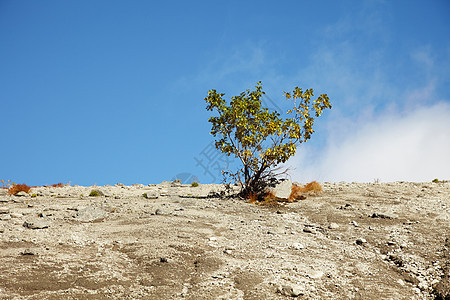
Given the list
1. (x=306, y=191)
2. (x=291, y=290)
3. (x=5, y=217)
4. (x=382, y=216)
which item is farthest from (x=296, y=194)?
(x=5, y=217)

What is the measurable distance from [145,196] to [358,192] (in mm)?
9258

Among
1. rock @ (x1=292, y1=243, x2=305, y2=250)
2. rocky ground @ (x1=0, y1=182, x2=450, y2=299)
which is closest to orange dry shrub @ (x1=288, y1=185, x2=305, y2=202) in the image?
rocky ground @ (x1=0, y1=182, x2=450, y2=299)

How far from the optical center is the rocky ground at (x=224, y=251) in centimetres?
604

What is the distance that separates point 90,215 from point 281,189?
24.7 feet

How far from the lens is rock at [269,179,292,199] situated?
47.2ft

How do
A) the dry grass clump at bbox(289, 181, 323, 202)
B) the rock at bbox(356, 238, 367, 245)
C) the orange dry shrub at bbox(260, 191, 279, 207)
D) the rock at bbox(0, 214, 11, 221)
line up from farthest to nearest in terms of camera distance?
the dry grass clump at bbox(289, 181, 323, 202) < the orange dry shrub at bbox(260, 191, 279, 207) < the rock at bbox(0, 214, 11, 221) < the rock at bbox(356, 238, 367, 245)

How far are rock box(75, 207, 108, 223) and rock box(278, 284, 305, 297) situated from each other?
658 cm

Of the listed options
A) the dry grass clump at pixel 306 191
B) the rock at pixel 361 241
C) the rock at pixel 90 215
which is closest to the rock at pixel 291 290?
the rock at pixel 361 241

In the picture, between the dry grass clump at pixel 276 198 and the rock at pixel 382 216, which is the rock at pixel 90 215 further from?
the rock at pixel 382 216

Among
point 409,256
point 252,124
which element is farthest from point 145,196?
point 409,256

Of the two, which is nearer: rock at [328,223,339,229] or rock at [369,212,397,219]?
rock at [328,223,339,229]

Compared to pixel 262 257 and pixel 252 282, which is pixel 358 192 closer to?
pixel 262 257

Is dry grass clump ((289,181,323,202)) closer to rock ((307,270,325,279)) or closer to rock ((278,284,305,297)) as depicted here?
rock ((307,270,325,279))

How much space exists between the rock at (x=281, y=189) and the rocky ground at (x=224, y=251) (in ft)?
4.56
